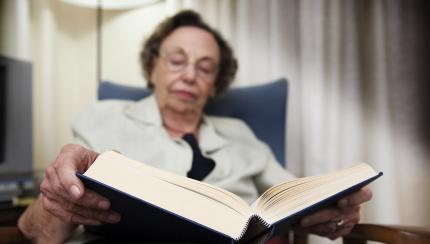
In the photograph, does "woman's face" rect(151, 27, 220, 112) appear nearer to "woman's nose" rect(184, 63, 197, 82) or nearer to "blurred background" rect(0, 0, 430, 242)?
"woman's nose" rect(184, 63, 197, 82)

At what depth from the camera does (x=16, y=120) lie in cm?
122

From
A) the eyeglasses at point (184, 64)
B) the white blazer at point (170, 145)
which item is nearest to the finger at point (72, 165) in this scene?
the white blazer at point (170, 145)

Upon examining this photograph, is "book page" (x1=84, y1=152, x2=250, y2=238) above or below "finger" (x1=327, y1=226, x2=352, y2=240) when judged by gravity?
above

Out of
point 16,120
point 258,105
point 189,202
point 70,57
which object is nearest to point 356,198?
point 189,202

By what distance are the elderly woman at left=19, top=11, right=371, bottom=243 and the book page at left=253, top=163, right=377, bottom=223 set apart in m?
0.11

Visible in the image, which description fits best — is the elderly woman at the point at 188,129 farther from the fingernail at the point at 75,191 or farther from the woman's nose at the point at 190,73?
the fingernail at the point at 75,191

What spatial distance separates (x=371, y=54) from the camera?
1.35 metres

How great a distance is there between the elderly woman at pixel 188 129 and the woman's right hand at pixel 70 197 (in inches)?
6.1

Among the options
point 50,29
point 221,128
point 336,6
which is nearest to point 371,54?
point 336,6

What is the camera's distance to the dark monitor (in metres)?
1.19

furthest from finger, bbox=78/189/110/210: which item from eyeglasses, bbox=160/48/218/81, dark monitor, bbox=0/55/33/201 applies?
dark monitor, bbox=0/55/33/201

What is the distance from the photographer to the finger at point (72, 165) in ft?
1.37

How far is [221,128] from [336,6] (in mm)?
658

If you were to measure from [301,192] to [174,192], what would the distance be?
179 millimetres
